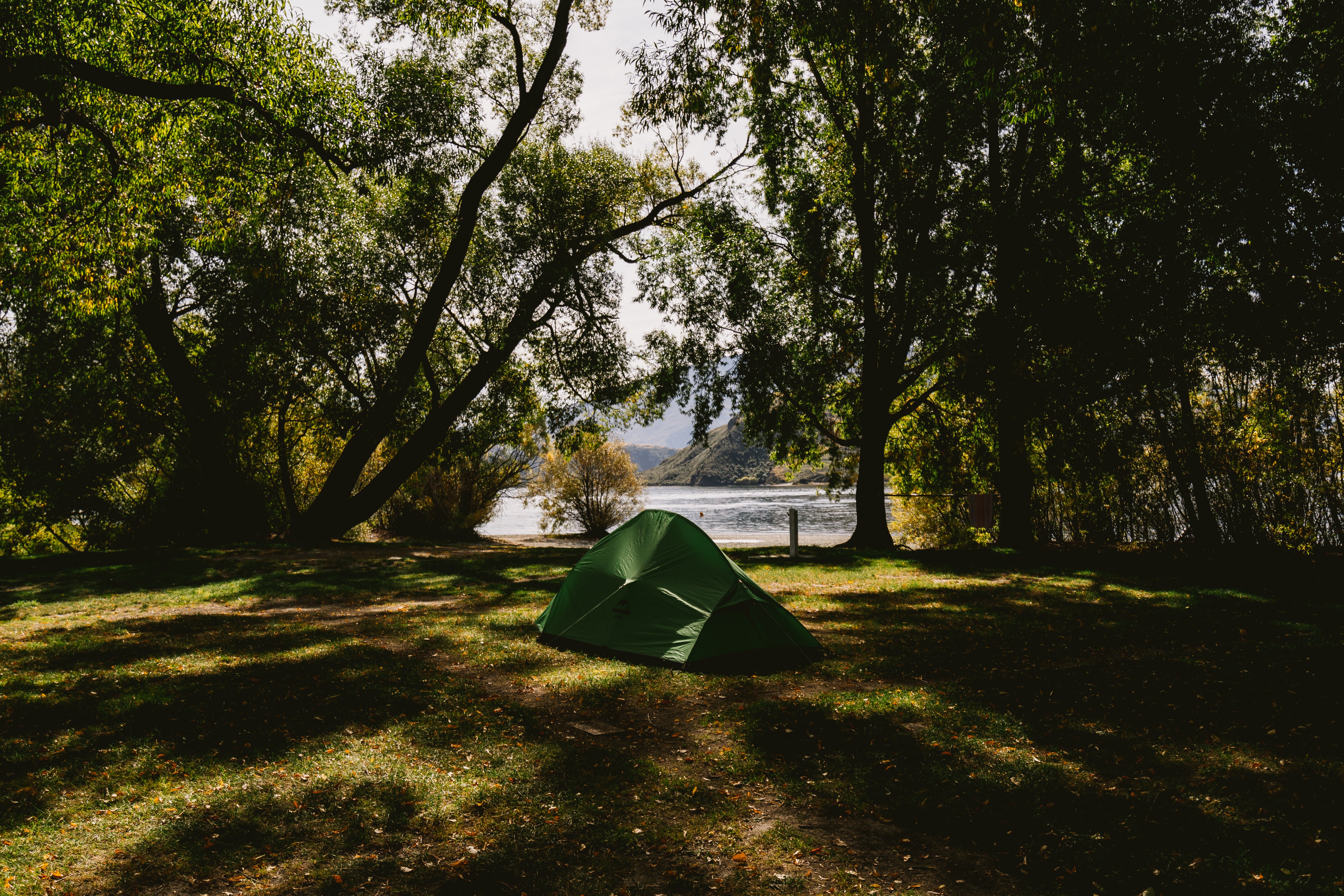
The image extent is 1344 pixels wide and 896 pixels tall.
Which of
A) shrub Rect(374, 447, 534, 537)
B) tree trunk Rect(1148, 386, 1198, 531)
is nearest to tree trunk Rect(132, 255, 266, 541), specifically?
shrub Rect(374, 447, 534, 537)

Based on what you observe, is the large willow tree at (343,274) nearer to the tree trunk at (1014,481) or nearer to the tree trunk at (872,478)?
the tree trunk at (872,478)

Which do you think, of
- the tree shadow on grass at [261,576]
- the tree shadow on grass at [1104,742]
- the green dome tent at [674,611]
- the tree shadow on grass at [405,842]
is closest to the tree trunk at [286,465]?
the tree shadow on grass at [261,576]

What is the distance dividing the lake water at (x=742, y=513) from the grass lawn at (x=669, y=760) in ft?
11.7

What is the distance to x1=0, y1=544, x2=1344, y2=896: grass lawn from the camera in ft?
12.9

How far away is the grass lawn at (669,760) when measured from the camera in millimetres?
3941

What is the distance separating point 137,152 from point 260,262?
5.99 m

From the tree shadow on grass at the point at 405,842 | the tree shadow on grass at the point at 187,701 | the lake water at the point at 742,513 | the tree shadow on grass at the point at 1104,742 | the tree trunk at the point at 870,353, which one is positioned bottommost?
the lake water at the point at 742,513

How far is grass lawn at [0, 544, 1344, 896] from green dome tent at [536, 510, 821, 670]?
1.26ft

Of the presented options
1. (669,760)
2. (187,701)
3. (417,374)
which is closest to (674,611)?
(669,760)

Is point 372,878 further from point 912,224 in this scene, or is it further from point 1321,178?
point 912,224

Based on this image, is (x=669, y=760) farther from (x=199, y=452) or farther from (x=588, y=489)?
(x=588, y=489)

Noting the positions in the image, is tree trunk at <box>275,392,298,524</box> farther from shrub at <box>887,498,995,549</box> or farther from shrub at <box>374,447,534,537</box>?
shrub at <box>887,498,995,549</box>

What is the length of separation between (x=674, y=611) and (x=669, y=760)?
2.69 metres

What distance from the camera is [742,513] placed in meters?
55.0
